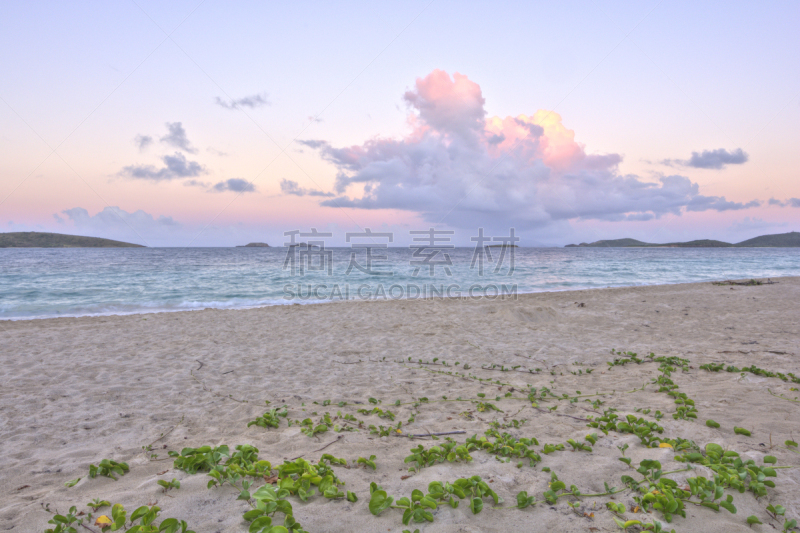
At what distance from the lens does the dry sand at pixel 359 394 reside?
6.75 feet

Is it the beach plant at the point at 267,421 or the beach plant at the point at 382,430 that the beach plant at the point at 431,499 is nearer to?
the beach plant at the point at 382,430

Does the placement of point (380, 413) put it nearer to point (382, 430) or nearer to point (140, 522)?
point (382, 430)

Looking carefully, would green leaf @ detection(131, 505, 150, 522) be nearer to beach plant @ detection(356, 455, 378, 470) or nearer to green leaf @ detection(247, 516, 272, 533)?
green leaf @ detection(247, 516, 272, 533)

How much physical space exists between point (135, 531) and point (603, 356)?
6585 mm

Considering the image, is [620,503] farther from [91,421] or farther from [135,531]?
[91,421]

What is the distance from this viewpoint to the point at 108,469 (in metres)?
2.56

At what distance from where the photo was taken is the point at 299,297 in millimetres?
16266

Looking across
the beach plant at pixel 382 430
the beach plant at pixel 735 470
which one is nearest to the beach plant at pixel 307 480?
the beach plant at pixel 382 430

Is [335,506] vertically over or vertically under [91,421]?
over

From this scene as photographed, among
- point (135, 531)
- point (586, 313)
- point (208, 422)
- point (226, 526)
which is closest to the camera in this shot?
point (135, 531)

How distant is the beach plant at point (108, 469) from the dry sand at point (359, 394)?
53mm

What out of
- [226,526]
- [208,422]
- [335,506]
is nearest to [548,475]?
[335,506]

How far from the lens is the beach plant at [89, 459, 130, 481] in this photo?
2492mm

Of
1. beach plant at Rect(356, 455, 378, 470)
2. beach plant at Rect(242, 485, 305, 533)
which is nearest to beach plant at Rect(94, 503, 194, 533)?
beach plant at Rect(242, 485, 305, 533)
